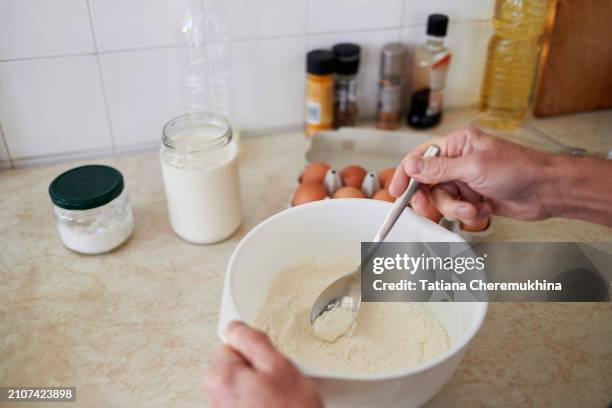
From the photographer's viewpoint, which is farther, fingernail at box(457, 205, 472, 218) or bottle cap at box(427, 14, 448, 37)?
bottle cap at box(427, 14, 448, 37)

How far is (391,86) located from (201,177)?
55 cm

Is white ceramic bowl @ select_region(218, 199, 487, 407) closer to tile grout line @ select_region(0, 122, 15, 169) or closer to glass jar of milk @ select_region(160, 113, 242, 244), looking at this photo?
glass jar of milk @ select_region(160, 113, 242, 244)

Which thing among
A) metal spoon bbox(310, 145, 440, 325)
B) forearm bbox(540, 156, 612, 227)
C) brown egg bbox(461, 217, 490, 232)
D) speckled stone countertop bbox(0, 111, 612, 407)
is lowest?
speckled stone countertop bbox(0, 111, 612, 407)

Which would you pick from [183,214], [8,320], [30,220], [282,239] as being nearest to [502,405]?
[282,239]

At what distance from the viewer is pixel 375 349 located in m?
0.79

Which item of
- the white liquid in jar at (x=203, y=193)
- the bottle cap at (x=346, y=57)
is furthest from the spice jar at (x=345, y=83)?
the white liquid in jar at (x=203, y=193)

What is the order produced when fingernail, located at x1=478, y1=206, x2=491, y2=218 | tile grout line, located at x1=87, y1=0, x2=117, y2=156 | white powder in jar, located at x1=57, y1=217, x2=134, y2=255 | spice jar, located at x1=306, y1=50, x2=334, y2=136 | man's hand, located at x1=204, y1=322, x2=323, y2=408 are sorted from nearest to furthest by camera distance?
man's hand, located at x1=204, y1=322, x2=323, y2=408 < fingernail, located at x1=478, y1=206, x2=491, y2=218 < white powder in jar, located at x1=57, y1=217, x2=134, y2=255 < tile grout line, located at x1=87, y1=0, x2=117, y2=156 < spice jar, located at x1=306, y1=50, x2=334, y2=136

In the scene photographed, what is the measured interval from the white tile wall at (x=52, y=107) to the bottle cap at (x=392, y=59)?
617 millimetres

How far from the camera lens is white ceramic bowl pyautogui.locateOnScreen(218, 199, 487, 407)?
637 millimetres

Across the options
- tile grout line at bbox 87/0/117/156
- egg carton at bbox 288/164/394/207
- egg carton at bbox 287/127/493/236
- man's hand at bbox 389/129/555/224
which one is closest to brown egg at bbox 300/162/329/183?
egg carton at bbox 288/164/394/207

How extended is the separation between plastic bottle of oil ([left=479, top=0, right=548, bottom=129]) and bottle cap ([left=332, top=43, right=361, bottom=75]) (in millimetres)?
349

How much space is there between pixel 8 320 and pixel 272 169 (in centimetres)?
60

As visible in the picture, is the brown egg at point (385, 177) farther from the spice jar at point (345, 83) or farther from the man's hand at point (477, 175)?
the spice jar at point (345, 83)

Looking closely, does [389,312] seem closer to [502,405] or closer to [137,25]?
[502,405]
